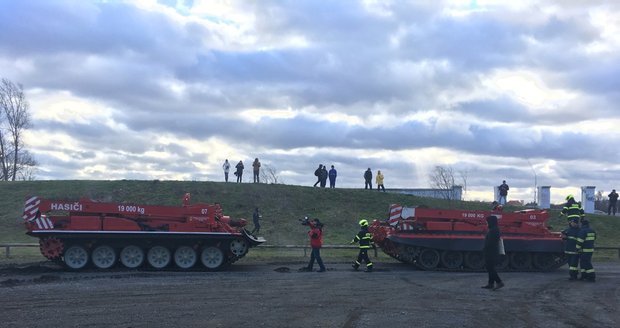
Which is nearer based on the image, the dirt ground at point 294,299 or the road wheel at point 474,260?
the dirt ground at point 294,299

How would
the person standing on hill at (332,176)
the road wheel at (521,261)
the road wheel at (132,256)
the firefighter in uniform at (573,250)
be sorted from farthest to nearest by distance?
the person standing on hill at (332,176), the road wheel at (521,261), the road wheel at (132,256), the firefighter in uniform at (573,250)

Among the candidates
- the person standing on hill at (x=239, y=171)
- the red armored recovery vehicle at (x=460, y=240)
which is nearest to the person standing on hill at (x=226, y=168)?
the person standing on hill at (x=239, y=171)

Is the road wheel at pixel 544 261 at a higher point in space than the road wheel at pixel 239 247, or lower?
lower

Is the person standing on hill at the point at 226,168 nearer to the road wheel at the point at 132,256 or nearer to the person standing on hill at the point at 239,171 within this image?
the person standing on hill at the point at 239,171

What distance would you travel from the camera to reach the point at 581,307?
37.3 ft

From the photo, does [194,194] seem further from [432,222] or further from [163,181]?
[432,222]

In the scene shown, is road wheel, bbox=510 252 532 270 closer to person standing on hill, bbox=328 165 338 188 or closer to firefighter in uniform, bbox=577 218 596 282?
firefighter in uniform, bbox=577 218 596 282

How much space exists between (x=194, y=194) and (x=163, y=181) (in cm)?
319

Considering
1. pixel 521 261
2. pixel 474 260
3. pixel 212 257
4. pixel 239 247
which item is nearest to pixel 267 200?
pixel 239 247

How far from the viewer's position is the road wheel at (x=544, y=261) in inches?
757

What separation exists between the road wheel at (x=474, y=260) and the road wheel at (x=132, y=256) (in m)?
9.84

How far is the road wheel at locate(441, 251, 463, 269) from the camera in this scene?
18.7m

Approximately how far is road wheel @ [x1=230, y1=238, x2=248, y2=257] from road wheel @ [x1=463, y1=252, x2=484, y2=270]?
688 centimetres

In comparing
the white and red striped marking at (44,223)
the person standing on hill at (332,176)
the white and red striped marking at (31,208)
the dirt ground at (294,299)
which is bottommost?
the dirt ground at (294,299)
